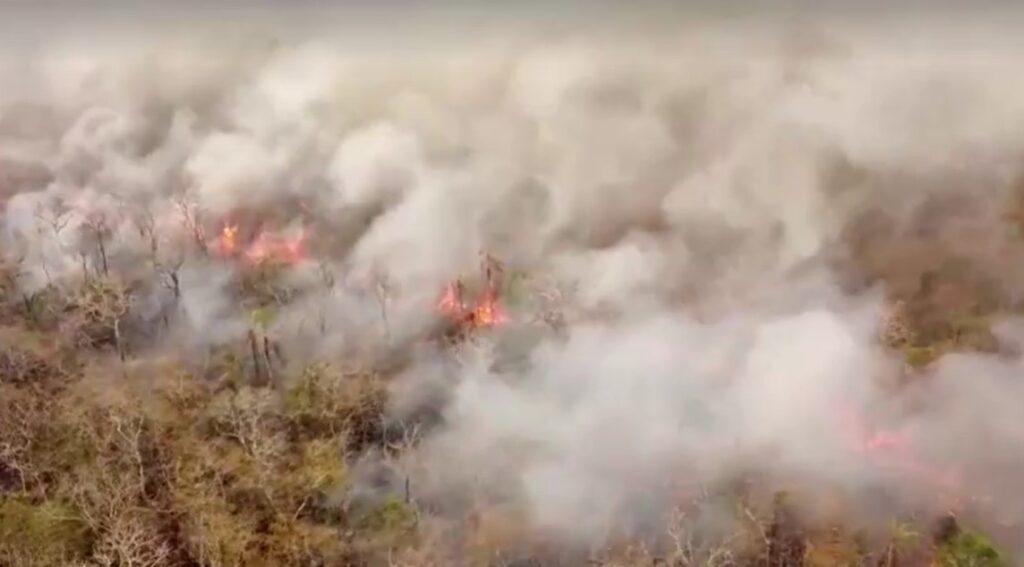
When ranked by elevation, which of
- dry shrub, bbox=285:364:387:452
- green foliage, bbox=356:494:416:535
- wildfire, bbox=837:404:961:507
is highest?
dry shrub, bbox=285:364:387:452

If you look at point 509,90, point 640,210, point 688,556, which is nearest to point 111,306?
point 509,90

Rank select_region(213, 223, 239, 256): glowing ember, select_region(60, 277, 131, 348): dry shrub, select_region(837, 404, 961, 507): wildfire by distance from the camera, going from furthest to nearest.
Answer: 1. select_region(213, 223, 239, 256): glowing ember
2. select_region(60, 277, 131, 348): dry shrub
3. select_region(837, 404, 961, 507): wildfire

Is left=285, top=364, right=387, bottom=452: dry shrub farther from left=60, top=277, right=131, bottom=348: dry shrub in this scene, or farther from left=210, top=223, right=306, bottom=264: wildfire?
left=60, top=277, right=131, bottom=348: dry shrub

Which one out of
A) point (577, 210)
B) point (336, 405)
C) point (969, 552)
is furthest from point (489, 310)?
point (969, 552)

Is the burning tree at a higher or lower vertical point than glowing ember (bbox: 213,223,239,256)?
lower

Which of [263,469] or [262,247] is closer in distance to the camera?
[263,469]

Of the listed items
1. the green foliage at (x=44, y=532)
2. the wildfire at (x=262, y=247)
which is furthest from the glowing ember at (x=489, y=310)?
the green foliage at (x=44, y=532)

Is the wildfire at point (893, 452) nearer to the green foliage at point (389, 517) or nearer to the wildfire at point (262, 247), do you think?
the green foliage at point (389, 517)

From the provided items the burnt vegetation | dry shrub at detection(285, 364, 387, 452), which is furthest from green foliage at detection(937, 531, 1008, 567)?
dry shrub at detection(285, 364, 387, 452)

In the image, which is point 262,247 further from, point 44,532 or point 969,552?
point 969,552
